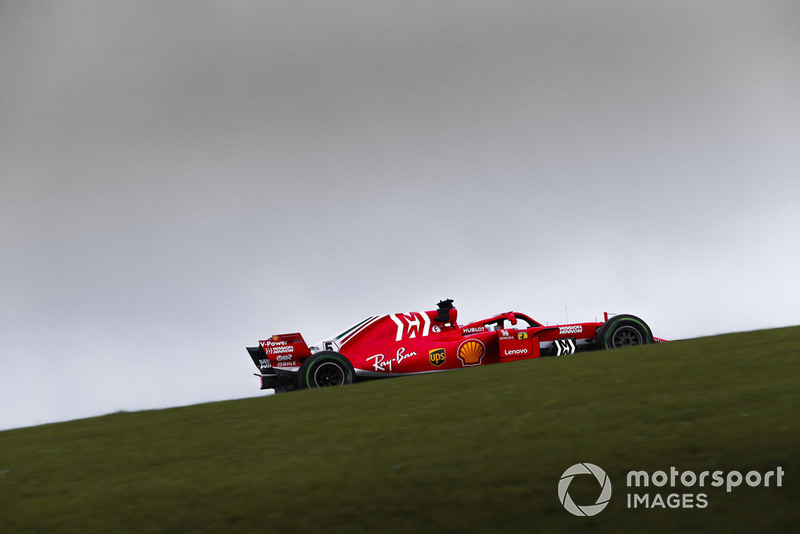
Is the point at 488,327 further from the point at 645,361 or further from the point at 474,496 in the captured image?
the point at 474,496

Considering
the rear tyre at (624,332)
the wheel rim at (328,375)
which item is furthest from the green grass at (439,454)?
the rear tyre at (624,332)

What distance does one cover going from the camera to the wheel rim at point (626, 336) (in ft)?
53.4

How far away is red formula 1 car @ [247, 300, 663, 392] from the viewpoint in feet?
51.3

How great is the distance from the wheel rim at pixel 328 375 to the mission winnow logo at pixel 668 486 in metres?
9.19

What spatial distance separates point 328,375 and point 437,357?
2200 millimetres

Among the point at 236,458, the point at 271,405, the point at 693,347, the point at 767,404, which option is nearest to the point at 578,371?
the point at 693,347

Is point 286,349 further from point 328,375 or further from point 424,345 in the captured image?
point 424,345

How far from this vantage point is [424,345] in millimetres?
15977

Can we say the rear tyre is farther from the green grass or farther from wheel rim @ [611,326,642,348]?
the green grass

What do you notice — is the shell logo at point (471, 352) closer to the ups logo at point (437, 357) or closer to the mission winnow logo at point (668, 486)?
the ups logo at point (437, 357)

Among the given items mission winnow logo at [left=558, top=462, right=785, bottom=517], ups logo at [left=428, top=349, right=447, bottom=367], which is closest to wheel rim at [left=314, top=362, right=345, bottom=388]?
ups logo at [left=428, top=349, right=447, bottom=367]

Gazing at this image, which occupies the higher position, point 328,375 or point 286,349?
point 286,349

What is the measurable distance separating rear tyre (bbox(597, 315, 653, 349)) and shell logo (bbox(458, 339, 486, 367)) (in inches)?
94.1

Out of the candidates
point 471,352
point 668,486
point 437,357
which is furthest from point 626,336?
point 668,486
